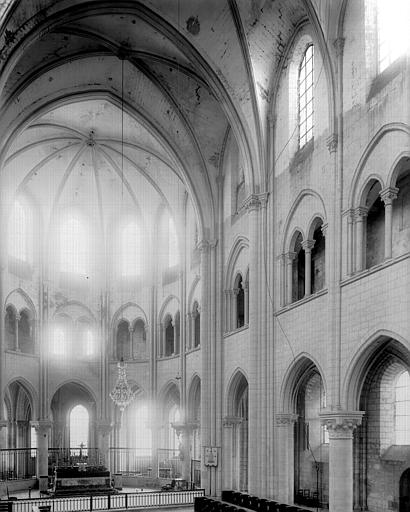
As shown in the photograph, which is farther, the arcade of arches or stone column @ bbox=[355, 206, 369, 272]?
the arcade of arches

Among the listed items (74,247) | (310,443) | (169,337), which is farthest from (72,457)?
(310,443)

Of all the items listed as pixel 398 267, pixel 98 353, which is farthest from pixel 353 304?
pixel 98 353

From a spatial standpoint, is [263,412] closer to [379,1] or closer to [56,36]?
[379,1]

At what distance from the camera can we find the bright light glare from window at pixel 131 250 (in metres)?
43.2

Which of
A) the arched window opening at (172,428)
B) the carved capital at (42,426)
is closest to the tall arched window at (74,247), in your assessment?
the carved capital at (42,426)

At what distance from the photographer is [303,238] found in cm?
2517

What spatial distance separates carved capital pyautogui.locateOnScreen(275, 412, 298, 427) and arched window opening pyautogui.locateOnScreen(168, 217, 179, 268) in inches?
653

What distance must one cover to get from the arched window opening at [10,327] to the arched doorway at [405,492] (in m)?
21.6

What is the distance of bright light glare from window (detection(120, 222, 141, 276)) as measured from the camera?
43219mm

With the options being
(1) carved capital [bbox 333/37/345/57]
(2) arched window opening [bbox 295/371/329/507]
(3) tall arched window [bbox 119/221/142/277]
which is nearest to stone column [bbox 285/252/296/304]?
(2) arched window opening [bbox 295/371/329/507]

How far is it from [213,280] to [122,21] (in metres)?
11.5

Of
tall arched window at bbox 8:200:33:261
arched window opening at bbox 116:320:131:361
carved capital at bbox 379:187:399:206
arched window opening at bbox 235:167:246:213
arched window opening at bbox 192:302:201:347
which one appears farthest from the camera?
arched window opening at bbox 116:320:131:361

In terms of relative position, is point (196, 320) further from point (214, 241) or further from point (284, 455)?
point (284, 455)

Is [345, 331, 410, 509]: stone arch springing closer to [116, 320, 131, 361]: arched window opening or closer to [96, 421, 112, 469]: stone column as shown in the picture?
[96, 421, 112, 469]: stone column
